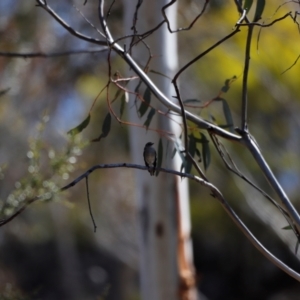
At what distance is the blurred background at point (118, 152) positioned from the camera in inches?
199

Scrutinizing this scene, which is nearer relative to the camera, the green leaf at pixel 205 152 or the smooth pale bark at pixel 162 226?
the green leaf at pixel 205 152

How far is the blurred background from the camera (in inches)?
199

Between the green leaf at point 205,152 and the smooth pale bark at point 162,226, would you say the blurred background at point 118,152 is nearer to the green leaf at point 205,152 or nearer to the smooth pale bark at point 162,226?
the smooth pale bark at point 162,226

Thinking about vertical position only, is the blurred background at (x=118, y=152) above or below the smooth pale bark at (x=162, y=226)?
above

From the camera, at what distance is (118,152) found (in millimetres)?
6891

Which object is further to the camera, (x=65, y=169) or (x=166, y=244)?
(x=166, y=244)

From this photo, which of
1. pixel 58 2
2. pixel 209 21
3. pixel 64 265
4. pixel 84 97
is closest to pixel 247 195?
pixel 209 21

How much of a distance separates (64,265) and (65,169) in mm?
6386

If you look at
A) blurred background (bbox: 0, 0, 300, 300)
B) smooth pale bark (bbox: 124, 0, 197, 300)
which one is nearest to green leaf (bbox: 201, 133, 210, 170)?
smooth pale bark (bbox: 124, 0, 197, 300)

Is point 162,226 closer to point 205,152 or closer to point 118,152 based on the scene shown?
point 205,152

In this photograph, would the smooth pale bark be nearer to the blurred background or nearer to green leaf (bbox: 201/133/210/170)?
the blurred background

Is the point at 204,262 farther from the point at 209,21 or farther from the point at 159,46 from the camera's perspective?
the point at 159,46

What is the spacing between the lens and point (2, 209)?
1.90 meters

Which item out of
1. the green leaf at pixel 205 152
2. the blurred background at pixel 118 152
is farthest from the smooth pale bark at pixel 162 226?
the green leaf at pixel 205 152
